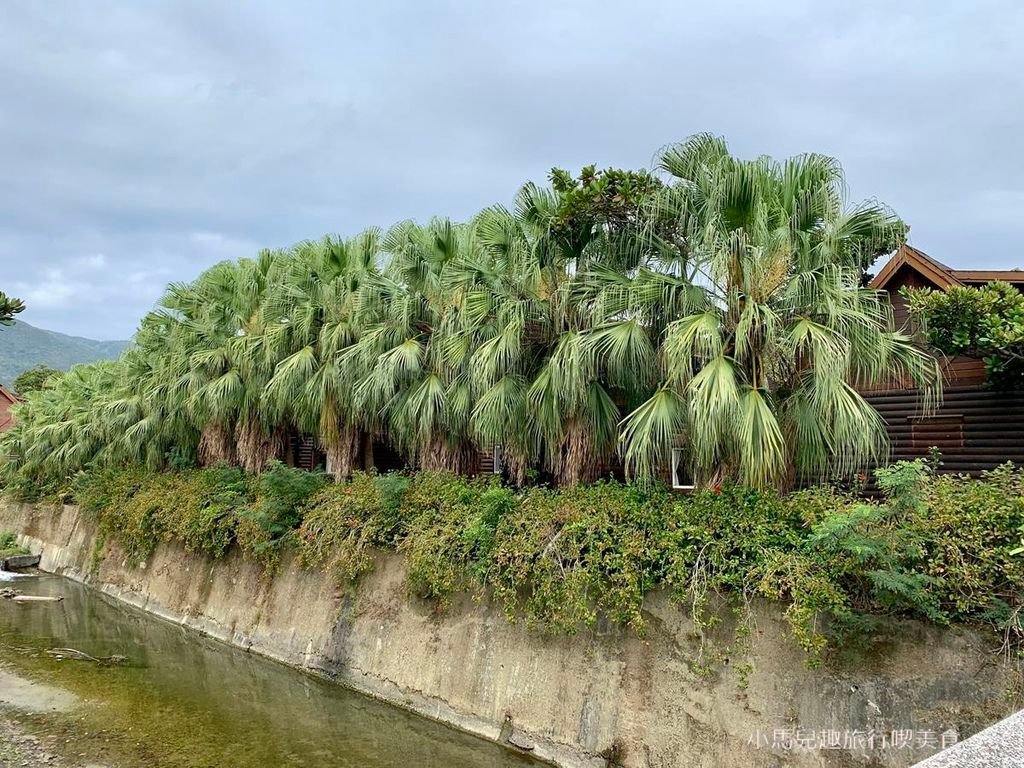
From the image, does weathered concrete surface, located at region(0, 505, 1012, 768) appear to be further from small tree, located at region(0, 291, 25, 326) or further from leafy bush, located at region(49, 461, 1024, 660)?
small tree, located at region(0, 291, 25, 326)

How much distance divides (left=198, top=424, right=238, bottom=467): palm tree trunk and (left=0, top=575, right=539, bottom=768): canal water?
4.07 meters

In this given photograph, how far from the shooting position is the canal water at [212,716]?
253 inches

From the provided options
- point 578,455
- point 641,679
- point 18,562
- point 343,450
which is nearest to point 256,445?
point 343,450

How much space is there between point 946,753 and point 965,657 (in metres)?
3.34

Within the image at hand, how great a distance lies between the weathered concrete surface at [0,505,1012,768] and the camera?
4.61 meters

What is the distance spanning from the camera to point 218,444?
13891 millimetres

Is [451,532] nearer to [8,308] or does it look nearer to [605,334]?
[605,334]

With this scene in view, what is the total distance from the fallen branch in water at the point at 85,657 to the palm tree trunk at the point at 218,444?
4.56 metres

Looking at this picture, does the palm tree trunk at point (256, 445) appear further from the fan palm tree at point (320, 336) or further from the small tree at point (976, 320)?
the small tree at point (976, 320)

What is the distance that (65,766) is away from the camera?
6070 mm

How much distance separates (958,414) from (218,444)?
552 inches

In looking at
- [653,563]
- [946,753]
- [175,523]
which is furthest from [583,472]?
[175,523]

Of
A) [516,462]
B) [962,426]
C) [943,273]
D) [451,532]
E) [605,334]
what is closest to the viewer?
[605,334]

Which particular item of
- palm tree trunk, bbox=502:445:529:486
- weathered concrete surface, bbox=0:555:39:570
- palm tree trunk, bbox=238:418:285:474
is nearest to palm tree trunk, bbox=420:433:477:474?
palm tree trunk, bbox=502:445:529:486
